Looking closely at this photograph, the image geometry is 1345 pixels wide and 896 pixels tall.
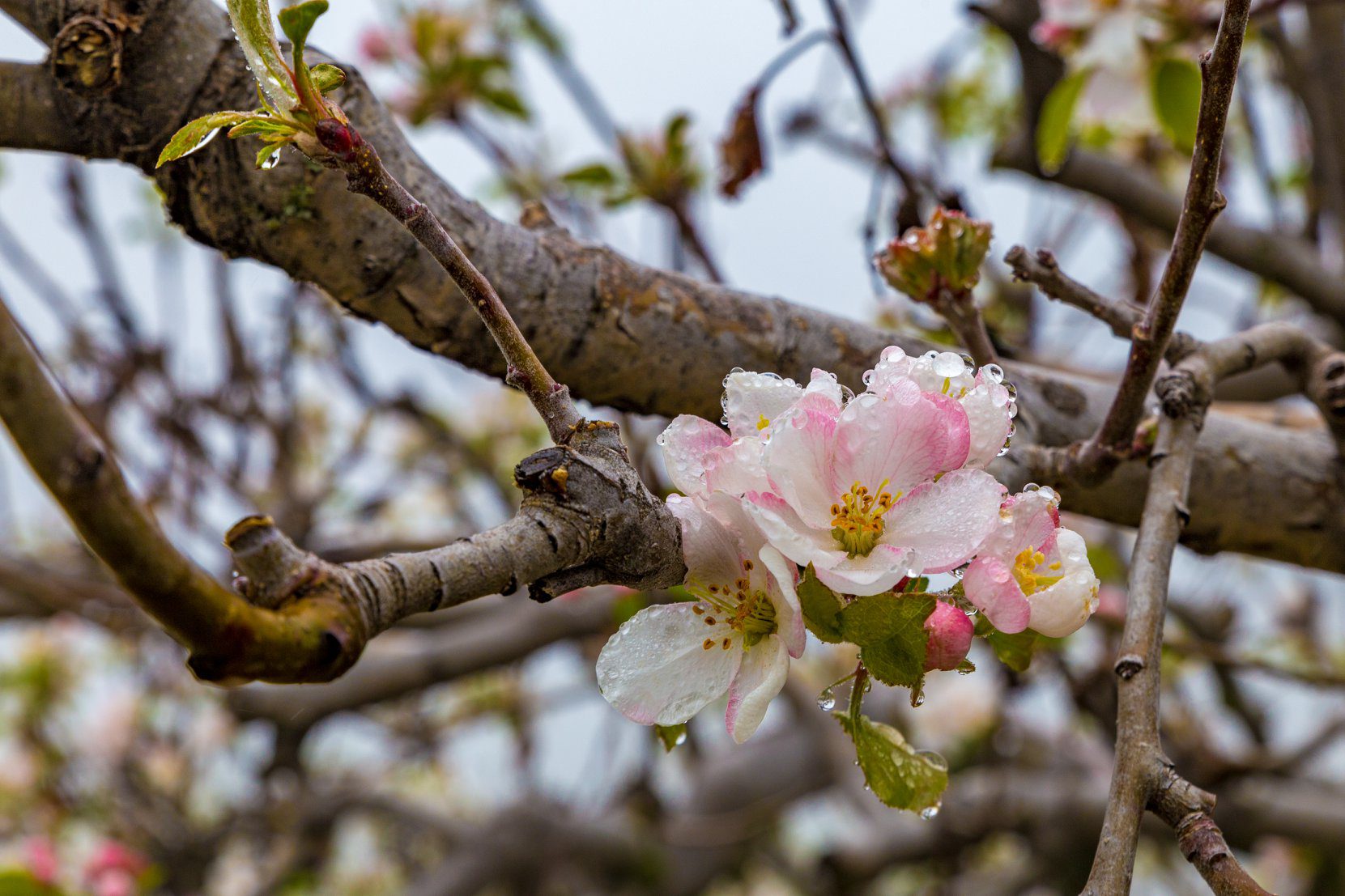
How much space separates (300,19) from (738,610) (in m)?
0.37

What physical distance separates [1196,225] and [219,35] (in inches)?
27.0

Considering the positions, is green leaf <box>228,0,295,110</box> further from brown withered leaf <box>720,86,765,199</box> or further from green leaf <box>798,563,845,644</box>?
brown withered leaf <box>720,86,765,199</box>

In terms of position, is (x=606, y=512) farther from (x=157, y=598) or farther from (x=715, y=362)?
(x=715, y=362)

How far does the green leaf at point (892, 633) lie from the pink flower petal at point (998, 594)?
0.02m

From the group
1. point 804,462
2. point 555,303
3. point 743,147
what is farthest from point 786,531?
point 743,147

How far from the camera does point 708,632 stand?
599 millimetres

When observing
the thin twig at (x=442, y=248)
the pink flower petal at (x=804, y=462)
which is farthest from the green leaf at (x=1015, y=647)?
the thin twig at (x=442, y=248)

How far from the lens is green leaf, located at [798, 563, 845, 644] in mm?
557

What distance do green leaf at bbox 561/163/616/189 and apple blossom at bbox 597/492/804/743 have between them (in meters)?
1.02

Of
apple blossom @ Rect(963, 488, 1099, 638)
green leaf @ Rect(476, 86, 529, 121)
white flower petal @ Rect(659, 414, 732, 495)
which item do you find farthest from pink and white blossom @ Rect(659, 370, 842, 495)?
green leaf @ Rect(476, 86, 529, 121)

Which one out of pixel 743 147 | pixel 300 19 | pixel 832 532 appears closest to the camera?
pixel 300 19

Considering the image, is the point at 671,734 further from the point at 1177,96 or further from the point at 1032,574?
the point at 1177,96

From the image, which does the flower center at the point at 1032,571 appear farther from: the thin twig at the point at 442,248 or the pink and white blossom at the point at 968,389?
the thin twig at the point at 442,248

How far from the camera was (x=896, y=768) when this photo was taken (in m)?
0.59
